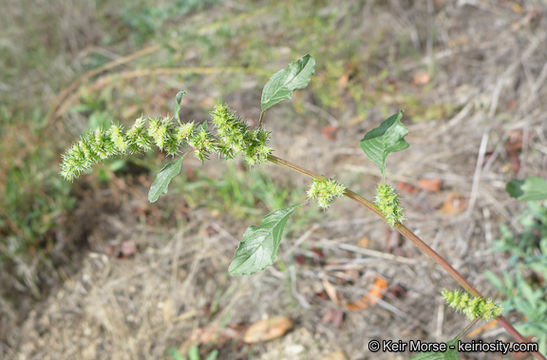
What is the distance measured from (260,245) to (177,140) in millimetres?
346

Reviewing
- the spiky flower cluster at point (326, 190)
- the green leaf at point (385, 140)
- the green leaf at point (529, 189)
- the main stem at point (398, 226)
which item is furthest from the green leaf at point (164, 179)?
the green leaf at point (529, 189)

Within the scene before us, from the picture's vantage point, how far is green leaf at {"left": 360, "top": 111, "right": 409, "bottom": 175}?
1.17m

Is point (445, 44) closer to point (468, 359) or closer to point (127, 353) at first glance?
point (468, 359)

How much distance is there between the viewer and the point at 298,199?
267 centimetres

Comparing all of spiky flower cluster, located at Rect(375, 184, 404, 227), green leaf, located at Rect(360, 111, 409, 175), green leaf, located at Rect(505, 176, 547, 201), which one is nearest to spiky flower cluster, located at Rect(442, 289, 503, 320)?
spiky flower cluster, located at Rect(375, 184, 404, 227)

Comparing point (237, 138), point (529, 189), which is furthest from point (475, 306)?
point (237, 138)

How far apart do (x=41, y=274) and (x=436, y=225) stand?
230 centimetres

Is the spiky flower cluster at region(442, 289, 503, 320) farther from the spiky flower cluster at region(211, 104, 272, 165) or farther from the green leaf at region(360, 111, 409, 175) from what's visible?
the spiky flower cluster at region(211, 104, 272, 165)

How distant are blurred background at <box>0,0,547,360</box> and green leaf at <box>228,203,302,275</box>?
1114 millimetres

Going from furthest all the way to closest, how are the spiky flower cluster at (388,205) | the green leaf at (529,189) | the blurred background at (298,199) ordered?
1. the blurred background at (298,199)
2. the green leaf at (529,189)
3. the spiky flower cluster at (388,205)

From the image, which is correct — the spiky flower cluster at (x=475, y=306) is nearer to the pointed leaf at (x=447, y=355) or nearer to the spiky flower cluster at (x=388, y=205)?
the pointed leaf at (x=447, y=355)

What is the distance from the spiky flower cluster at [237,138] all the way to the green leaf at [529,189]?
36.5 inches

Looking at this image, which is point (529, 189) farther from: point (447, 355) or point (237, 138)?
point (237, 138)

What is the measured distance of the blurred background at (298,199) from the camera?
2.17m
